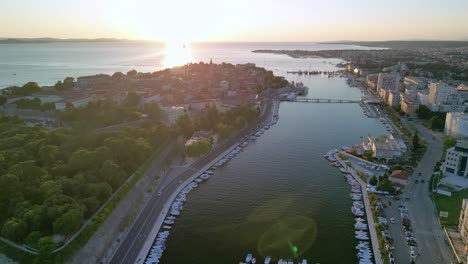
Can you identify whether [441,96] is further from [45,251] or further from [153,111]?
[45,251]

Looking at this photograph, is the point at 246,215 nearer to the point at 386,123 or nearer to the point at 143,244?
the point at 143,244

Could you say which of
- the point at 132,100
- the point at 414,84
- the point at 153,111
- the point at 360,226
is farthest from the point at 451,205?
the point at 414,84

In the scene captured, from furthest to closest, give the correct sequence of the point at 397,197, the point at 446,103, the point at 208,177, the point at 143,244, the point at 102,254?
the point at 446,103 < the point at 208,177 < the point at 397,197 < the point at 143,244 < the point at 102,254

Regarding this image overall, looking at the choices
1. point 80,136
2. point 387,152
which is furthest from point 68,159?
point 387,152

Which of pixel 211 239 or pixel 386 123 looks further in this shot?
pixel 386 123

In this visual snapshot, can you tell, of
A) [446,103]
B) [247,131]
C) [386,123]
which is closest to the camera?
[247,131]

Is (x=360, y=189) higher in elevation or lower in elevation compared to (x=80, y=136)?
lower

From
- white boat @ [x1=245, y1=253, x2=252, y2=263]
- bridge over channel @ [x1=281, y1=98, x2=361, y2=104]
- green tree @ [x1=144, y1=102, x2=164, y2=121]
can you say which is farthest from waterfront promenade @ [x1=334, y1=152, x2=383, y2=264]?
bridge over channel @ [x1=281, y1=98, x2=361, y2=104]
